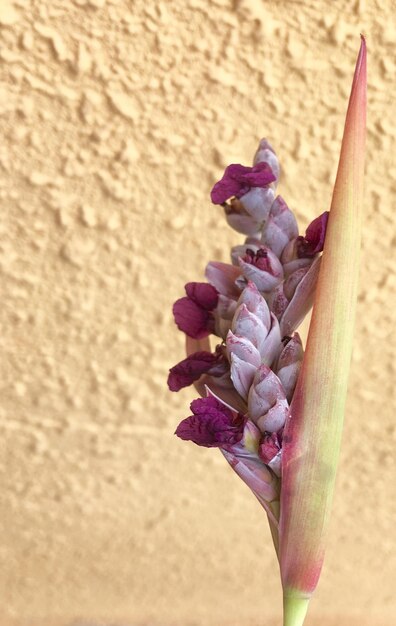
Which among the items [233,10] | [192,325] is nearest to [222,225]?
[233,10]

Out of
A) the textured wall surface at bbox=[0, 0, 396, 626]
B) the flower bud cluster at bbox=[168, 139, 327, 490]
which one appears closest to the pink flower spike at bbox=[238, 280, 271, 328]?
the flower bud cluster at bbox=[168, 139, 327, 490]

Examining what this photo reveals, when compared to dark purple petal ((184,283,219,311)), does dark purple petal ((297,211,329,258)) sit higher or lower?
higher

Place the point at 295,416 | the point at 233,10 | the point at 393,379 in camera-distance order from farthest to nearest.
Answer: the point at 393,379 → the point at 233,10 → the point at 295,416

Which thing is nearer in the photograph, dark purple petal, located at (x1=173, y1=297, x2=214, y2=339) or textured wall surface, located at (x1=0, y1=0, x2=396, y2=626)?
dark purple petal, located at (x1=173, y1=297, x2=214, y2=339)

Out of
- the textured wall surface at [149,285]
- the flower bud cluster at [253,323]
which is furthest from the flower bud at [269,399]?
the textured wall surface at [149,285]

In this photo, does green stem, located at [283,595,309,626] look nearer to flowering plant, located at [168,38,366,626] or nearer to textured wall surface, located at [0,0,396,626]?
flowering plant, located at [168,38,366,626]

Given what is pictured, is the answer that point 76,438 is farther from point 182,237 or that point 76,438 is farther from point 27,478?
point 182,237

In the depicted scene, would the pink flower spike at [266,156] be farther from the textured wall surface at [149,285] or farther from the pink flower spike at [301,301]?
the textured wall surface at [149,285]
